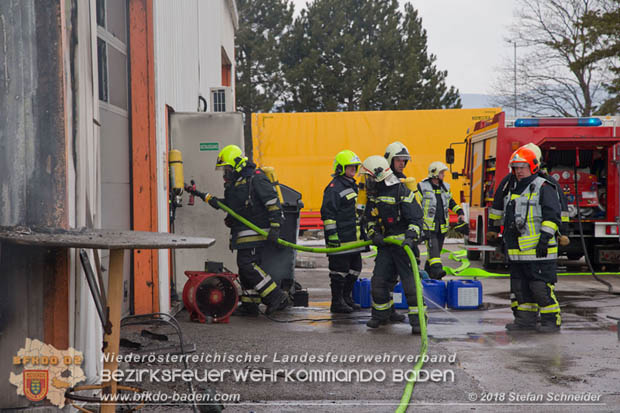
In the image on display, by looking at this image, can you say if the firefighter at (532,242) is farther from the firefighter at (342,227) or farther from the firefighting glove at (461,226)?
the firefighting glove at (461,226)

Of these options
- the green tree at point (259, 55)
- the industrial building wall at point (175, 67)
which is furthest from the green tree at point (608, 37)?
the industrial building wall at point (175, 67)

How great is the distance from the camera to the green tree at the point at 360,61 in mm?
37969

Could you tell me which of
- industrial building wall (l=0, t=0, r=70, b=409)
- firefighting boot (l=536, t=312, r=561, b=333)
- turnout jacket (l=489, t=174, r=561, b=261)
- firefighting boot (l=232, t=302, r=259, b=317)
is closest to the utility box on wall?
firefighting boot (l=232, t=302, r=259, b=317)

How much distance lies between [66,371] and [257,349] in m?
2.42

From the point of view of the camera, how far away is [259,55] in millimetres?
39094

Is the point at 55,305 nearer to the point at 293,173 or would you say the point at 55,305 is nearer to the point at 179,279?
the point at 179,279

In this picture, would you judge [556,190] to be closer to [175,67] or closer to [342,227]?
[342,227]

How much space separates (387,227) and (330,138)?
12.8m

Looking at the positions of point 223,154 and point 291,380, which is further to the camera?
point 223,154

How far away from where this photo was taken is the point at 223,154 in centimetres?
828

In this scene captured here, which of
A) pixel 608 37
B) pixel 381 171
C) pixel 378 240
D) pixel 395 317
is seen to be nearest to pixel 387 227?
pixel 378 240

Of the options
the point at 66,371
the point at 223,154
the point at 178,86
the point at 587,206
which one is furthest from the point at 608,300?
the point at 66,371

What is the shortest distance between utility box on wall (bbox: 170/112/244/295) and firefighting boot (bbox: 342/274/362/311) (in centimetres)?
167

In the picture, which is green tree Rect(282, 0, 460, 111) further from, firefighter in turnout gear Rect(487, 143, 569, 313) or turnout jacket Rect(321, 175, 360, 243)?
firefighter in turnout gear Rect(487, 143, 569, 313)
